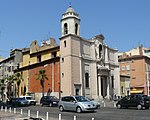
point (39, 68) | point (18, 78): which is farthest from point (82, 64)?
point (18, 78)

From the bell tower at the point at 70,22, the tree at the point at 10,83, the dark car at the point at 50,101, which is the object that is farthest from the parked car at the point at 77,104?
the tree at the point at 10,83

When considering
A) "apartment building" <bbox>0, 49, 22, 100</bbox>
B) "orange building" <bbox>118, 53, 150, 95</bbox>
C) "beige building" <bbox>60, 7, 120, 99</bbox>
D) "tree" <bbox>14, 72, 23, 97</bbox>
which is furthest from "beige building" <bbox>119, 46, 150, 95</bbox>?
"tree" <bbox>14, 72, 23, 97</bbox>

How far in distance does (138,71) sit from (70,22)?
34713 millimetres

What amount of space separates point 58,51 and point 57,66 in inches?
210

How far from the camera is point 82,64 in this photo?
54875mm

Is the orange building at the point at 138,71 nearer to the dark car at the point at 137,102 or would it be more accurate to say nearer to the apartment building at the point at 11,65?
the apartment building at the point at 11,65

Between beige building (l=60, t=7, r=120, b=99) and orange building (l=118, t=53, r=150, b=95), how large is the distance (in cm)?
1810

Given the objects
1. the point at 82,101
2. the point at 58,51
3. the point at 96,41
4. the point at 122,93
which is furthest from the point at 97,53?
the point at 82,101

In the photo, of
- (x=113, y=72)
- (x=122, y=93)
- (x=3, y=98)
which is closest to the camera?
(x=113, y=72)

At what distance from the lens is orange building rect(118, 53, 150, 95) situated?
80.1 metres

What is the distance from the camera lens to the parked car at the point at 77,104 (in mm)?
26312

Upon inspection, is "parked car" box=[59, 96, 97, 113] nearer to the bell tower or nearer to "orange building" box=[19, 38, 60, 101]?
"orange building" box=[19, 38, 60, 101]

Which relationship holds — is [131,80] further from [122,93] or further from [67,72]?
[67,72]

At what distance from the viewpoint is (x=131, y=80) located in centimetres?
8281
